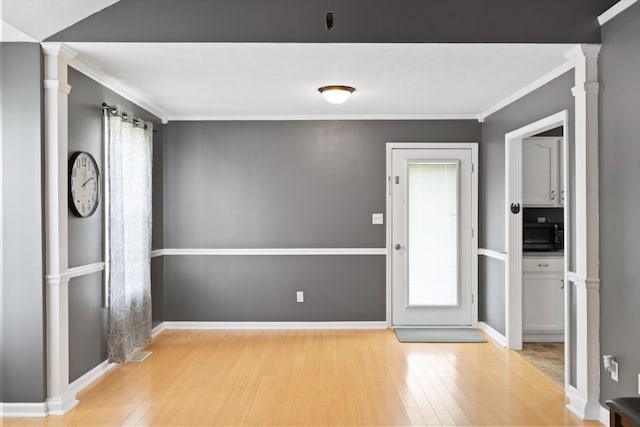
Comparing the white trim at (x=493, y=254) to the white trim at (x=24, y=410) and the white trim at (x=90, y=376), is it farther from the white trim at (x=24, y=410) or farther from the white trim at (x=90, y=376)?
the white trim at (x=24, y=410)

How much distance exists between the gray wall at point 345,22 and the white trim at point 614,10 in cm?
5

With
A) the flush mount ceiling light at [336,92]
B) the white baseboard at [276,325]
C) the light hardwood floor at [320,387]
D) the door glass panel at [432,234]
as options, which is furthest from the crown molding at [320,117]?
the light hardwood floor at [320,387]

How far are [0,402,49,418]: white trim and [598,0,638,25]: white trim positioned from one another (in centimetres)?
441

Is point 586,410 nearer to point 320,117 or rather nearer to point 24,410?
point 24,410

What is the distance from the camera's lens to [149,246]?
15.8ft

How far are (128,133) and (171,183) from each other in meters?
1.33

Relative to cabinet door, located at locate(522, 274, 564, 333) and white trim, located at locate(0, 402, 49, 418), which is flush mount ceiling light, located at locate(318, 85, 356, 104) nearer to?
cabinet door, located at locate(522, 274, 564, 333)

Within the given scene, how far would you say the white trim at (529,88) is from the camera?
11.7 feet

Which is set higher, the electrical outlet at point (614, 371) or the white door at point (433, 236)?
the white door at point (433, 236)

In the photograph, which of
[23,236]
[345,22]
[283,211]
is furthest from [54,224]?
[283,211]

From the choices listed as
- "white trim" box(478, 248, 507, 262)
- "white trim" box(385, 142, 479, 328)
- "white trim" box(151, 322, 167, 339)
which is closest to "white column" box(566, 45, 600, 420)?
"white trim" box(478, 248, 507, 262)

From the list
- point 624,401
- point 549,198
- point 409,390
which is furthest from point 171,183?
point 624,401

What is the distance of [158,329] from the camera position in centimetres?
540

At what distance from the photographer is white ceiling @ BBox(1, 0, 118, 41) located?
110 inches
